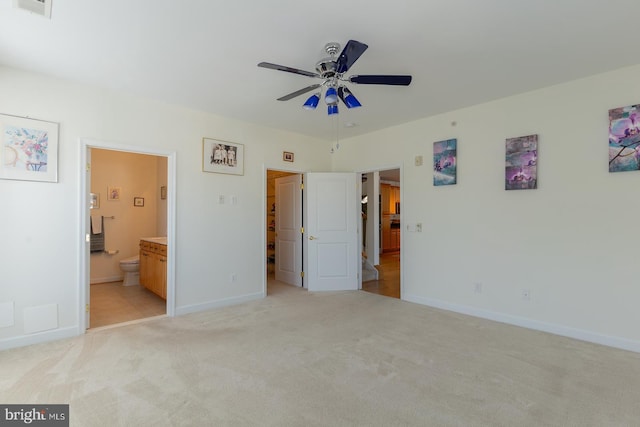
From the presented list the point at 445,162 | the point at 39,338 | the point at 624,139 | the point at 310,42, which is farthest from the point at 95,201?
the point at 624,139

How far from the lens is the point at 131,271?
555 centimetres

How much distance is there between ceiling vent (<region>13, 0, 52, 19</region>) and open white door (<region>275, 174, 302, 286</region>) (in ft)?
12.4

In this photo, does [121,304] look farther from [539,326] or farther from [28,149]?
[539,326]

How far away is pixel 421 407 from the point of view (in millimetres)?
2055

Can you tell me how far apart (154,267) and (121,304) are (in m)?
0.63

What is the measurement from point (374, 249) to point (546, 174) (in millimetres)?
4036

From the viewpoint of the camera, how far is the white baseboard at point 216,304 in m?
3.98

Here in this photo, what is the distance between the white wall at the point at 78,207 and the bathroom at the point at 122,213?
154cm

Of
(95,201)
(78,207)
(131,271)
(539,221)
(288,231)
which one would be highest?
(95,201)

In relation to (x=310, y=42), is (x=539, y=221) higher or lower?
lower

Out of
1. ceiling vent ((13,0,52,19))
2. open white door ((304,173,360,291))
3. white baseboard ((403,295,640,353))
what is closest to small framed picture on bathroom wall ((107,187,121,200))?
open white door ((304,173,360,291))

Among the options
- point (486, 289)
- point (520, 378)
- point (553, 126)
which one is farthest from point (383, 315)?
point (553, 126)

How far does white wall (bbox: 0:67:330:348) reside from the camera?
2975 mm

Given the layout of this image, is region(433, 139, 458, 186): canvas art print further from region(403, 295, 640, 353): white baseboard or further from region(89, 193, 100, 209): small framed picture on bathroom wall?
region(89, 193, 100, 209): small framed picture on bathroom wall
